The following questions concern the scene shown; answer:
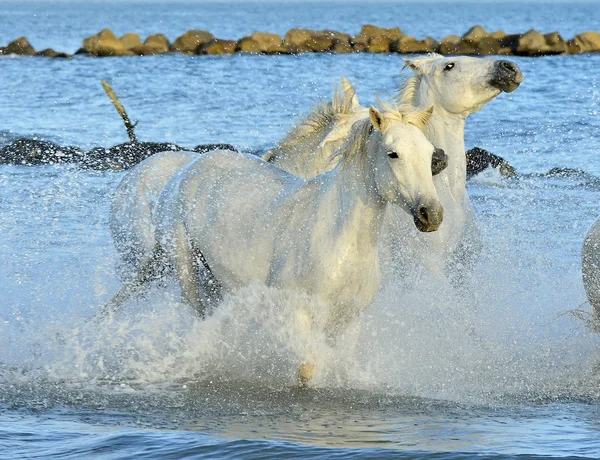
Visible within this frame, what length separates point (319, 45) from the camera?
48938 millimetres

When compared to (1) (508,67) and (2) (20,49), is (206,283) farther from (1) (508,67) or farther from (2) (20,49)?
(2) (20,49)

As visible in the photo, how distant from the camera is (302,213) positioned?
5992 mm

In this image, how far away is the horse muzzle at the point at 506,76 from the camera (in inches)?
288

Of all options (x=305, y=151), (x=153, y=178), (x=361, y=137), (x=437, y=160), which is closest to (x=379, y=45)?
(x=305, y=151)

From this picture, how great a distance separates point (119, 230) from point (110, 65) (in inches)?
1337

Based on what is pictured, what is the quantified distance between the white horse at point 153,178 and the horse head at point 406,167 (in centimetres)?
125

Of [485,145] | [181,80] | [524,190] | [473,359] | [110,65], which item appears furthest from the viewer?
[110,65]

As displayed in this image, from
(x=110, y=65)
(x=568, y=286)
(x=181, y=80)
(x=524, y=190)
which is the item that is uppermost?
(x=110, y=65)

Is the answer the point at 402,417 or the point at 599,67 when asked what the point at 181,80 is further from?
the point at 402,417

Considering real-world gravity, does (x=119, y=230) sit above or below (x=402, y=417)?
above

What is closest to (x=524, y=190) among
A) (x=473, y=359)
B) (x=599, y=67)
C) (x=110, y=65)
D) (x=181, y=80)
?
(x=473, y=359)

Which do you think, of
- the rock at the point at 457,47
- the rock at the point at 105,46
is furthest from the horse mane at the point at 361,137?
the rock at the point at 457,47

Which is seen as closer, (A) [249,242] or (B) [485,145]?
(A) [249,242]

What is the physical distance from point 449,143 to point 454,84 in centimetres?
40
